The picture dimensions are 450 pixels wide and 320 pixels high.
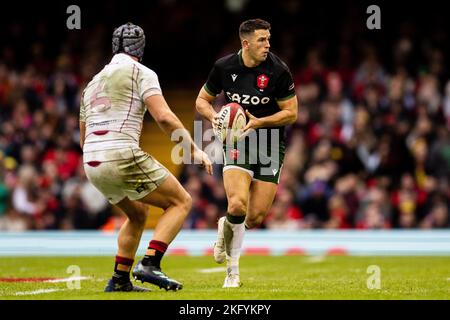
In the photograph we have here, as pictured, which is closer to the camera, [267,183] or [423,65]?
[267,183]

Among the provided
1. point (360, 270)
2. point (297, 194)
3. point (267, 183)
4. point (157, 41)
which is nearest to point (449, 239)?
point (297, 194)

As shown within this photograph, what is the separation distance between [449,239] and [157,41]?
11762mm

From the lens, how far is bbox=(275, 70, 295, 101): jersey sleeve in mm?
10648

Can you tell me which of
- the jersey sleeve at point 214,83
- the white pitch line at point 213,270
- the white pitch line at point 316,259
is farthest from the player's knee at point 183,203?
the white pitch line at point 316,259

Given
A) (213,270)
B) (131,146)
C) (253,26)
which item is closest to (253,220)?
(253,26)

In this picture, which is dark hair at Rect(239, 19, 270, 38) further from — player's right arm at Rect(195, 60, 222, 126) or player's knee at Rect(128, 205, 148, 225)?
player's knee at Rect(128, 205, 148, 225)

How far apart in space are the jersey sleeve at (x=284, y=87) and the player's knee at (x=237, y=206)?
1.28 meters

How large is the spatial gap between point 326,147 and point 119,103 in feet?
36.1

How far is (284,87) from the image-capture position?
10.7 meters

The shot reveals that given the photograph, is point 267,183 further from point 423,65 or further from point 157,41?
point 157,41

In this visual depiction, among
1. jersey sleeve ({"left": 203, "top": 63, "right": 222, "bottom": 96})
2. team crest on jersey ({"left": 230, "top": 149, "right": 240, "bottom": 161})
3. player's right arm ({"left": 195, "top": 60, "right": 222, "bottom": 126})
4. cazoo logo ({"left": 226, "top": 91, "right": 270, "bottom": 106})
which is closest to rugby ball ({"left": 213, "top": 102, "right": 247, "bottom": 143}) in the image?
team crest on jersey ({"left": 230, "top": 149, "right": 240, "bottom": 161})

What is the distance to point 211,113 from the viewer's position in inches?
424

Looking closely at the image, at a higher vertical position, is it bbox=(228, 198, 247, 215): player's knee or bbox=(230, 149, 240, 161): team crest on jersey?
bbox=(230, 149, 240, 161): team crest on jersey
